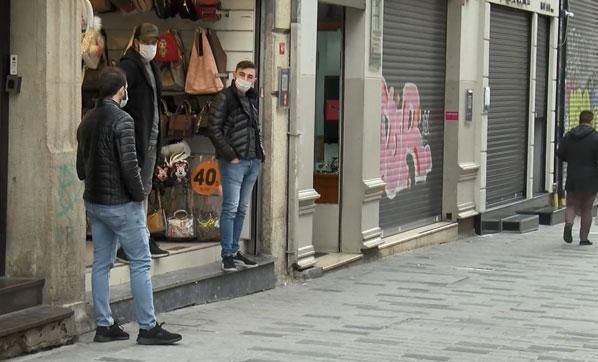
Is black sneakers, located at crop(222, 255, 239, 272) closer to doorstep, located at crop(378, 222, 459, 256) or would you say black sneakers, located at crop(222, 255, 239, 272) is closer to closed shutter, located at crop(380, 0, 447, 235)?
doorstep, located at crop(378, 222, 459, 256)

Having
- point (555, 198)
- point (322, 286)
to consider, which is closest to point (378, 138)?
point (322, 286)

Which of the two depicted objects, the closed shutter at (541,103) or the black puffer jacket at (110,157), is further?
the closed shutter at (541,103)

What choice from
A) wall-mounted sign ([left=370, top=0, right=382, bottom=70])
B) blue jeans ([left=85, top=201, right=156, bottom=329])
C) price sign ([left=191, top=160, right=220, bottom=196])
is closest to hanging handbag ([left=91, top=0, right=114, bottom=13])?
price sign ([left=191, top=160, right=220, bottom=196])

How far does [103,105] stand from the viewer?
880 centimetres

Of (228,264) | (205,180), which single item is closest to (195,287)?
(228,264)

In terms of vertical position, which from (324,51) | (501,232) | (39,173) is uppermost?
(324,51)

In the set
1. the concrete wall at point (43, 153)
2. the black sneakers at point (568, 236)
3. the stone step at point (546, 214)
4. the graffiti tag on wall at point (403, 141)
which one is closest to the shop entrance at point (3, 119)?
the concrete wall at point (43, 153)

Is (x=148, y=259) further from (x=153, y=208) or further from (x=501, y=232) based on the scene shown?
(x=501, y=232)

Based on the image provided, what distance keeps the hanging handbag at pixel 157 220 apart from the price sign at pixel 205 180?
1.16 feet

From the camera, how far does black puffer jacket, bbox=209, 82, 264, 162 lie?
37.3ft

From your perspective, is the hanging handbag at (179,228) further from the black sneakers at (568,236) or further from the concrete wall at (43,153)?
the black sneakers at (568,236)

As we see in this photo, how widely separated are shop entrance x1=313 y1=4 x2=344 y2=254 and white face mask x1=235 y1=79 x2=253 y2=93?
3.15 m

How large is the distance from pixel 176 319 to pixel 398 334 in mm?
1682

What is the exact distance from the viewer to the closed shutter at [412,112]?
15.8 meters
